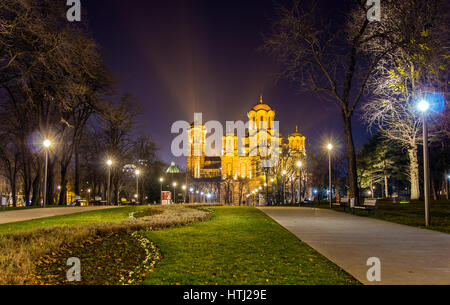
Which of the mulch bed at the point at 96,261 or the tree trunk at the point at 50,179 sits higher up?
the tree trunk at the point at 50,179

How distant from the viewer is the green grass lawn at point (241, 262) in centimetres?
513

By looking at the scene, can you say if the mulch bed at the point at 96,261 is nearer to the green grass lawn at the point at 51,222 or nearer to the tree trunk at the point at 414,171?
the green grass lawn at the point at 51,222

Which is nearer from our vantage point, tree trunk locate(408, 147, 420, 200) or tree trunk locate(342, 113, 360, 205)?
tree trunk locate(342, 113, 360, 205)

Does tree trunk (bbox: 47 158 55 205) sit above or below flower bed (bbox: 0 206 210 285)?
→ above

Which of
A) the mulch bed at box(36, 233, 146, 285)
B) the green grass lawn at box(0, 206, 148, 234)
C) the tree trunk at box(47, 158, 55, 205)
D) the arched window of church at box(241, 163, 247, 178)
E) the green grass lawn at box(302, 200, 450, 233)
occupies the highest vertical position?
the arched window of church at box(241, 163, 247, 178)

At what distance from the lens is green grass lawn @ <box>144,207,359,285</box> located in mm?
5133

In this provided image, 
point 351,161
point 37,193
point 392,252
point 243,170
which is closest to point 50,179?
point 37,193

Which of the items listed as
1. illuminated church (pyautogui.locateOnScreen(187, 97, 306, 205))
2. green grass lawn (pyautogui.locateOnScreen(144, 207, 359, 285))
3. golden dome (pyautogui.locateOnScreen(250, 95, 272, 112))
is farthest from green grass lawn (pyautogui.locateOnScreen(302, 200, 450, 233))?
golden dome (pyautogui.locateOnScreen(250, 95, 272, 112))

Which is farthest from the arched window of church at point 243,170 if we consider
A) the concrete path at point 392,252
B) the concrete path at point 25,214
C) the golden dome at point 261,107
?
the concrete path at point 392,252

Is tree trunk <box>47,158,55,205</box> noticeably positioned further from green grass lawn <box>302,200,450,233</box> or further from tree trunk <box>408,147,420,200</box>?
tree trunk <box>408,147,420,200</box>

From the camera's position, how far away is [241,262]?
628cm

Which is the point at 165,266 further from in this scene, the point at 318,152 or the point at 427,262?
the point at 318,152

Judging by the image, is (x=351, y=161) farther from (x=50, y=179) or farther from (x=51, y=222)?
(x=50, y=179)

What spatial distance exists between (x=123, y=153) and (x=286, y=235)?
38944 mm
